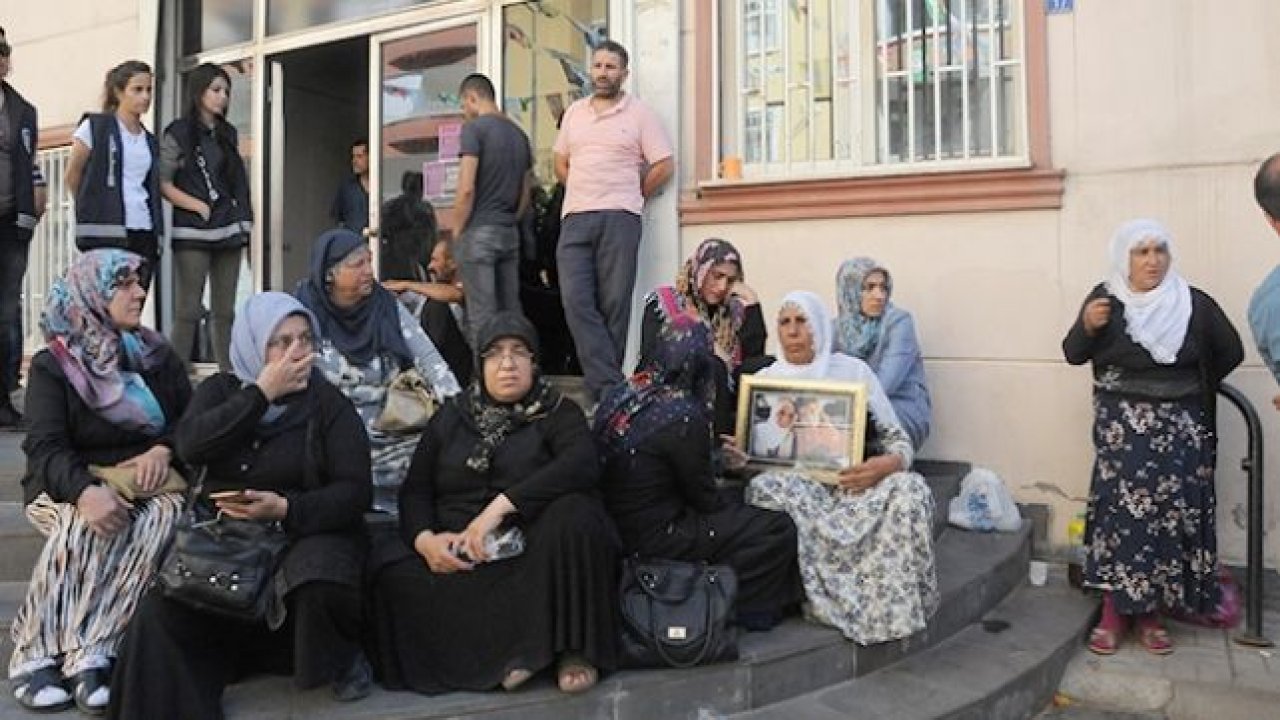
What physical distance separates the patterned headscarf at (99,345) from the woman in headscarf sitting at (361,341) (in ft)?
2.00

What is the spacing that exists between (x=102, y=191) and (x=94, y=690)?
10.7 feet

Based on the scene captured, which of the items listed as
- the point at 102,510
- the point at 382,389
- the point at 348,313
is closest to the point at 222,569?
the point at 102,510

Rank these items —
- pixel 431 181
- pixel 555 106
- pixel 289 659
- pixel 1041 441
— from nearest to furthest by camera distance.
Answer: pixel 289 659, pixel 1041 441, pixel 555 106, pixel 431 181

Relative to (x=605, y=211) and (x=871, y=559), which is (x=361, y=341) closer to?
(x=605, y=211)

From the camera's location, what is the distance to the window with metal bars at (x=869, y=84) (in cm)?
497

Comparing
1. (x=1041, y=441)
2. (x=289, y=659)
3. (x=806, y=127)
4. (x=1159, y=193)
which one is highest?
(x=806, y=127)

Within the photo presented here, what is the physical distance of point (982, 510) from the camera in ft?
15.2

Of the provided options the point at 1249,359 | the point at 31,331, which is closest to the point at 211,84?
the point at 31,331

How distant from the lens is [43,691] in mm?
2795

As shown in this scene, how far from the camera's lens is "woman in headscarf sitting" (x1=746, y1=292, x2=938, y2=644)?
3.42m

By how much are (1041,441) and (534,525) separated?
291 centimetres

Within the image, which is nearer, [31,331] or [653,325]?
[653,325]

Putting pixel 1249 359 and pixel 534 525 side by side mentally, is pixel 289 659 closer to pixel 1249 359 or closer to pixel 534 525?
pixel 534 525

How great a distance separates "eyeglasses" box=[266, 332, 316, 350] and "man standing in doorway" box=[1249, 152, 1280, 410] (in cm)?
302
